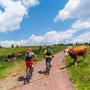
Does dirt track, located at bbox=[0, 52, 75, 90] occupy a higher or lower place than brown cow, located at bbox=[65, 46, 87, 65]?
lower

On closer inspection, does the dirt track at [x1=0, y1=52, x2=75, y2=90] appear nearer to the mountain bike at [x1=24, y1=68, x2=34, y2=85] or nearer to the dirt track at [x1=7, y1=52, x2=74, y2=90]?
the dirt track at [x1=7, y1=52, x2=74, y2=90]

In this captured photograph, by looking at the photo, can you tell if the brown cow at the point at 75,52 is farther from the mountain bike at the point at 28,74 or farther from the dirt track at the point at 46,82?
the mountain bike at the point at 28,74

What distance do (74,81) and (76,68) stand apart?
5032 mm

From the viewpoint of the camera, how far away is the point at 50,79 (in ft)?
102

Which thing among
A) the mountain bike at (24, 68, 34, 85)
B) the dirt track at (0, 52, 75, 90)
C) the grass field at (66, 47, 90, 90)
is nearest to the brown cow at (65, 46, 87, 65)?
the grass field at (66, 47, 90, 90)

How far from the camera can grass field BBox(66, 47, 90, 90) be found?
1077 inches

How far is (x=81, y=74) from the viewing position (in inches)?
1213

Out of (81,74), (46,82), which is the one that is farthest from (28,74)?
(81,74)

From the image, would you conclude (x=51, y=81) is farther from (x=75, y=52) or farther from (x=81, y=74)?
(x=75, y=52)

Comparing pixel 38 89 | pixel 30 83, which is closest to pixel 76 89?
pixel 38 89

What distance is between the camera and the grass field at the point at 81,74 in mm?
27362

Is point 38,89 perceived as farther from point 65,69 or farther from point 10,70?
point 10,70

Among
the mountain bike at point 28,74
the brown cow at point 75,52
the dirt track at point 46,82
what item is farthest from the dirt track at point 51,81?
the brown cow at point 75,52

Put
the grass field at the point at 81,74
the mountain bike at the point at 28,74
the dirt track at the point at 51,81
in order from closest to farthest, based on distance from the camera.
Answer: the grass field at the point at 81,74
the dirt track at the point at 51,81
the mountain bike at the point at 28,74
